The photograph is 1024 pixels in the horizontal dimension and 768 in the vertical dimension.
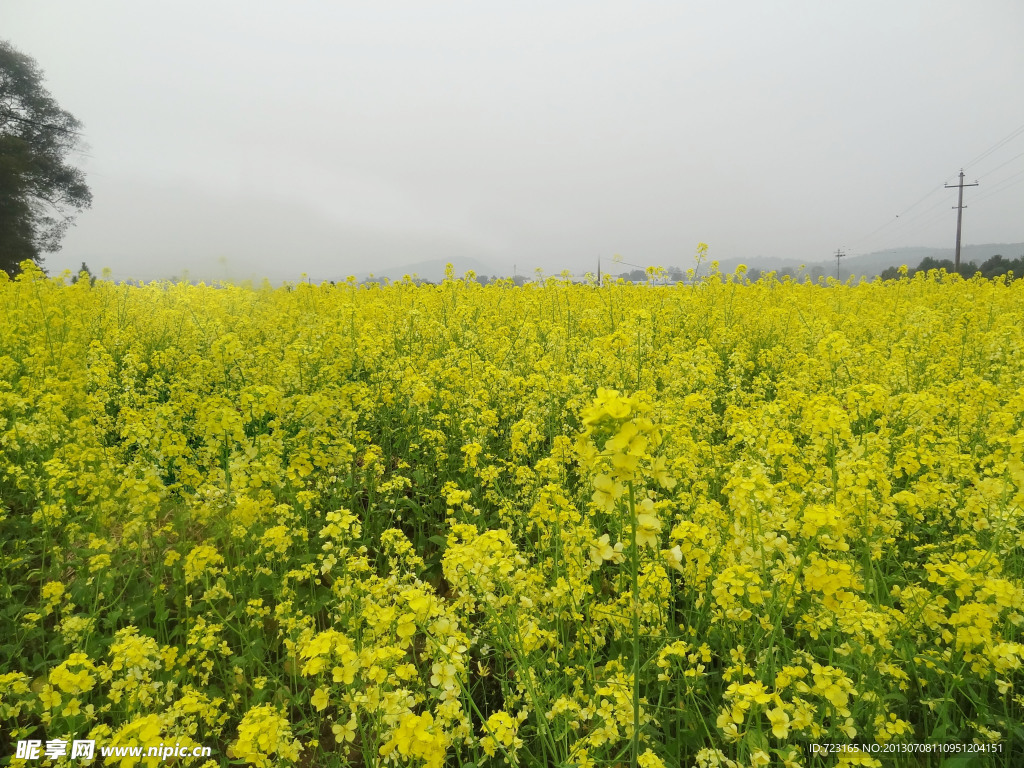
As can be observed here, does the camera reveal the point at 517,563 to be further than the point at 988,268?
No

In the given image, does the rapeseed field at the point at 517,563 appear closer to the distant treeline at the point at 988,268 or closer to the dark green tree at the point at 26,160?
the dark green tree at the point at 26,160

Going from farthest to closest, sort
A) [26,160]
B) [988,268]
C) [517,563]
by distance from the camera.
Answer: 1. [988,268]
2. [26,160]
3. [517,563]

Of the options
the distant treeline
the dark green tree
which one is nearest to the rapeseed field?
the dark green tree

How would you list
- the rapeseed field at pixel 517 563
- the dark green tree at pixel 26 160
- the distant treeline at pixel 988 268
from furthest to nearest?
the distant treeline at pixel 988 268 → the dark green tree at pixel 26 160 → the rapeseed field at pixel 517 563

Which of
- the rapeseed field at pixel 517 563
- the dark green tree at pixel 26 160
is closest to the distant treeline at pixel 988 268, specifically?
the rapeseed field at pixel 517 563

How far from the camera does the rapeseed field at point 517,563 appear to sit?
1561 mm

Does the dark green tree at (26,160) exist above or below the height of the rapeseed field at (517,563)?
above

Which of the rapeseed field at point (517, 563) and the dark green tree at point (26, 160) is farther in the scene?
the dark green tree at point (26, 160)

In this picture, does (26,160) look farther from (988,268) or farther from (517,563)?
(988,268)

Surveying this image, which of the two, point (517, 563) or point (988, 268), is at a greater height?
point (988, 268)

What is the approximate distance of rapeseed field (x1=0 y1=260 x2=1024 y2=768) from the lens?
1.56 metres

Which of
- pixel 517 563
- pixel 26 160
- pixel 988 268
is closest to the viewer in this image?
pixel 517 563

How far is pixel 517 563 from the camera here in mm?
1965

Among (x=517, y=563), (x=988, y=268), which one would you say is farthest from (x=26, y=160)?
(x=988, y=268)
